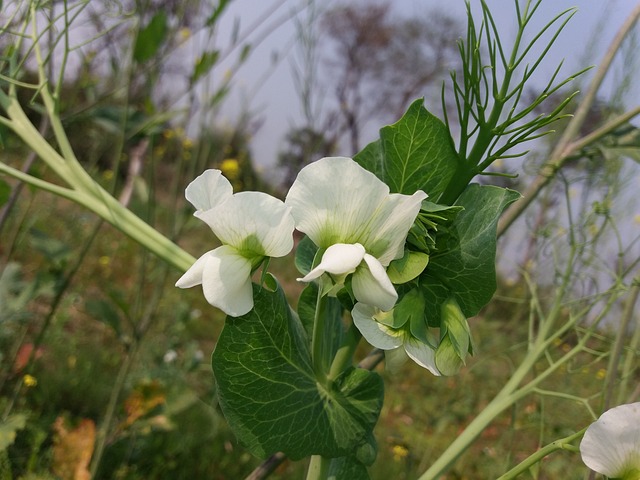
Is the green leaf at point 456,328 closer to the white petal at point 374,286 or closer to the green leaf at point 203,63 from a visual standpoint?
the white petal at point 374,286

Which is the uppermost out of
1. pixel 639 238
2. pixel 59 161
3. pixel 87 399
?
pixel 59 161

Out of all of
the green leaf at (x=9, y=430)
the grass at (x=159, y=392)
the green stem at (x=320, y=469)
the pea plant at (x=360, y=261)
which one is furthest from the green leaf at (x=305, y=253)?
the green leaf at (x=9, y=430)

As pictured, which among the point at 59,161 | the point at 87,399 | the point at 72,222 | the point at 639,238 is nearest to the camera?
the point at 59,161

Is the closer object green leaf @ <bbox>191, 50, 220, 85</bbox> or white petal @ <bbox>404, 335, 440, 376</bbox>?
white petal @ <bbox>404, 335, 440, 376</bbox>

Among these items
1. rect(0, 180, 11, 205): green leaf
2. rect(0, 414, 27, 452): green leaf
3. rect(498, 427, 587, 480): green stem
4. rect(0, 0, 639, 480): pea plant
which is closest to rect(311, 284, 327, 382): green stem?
rect(0, 0, 639, 480): pea plant

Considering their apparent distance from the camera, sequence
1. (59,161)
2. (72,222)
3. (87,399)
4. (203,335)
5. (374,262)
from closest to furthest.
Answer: (374,262) < (59,161) < (87,399) < (203,335) < (72,222)

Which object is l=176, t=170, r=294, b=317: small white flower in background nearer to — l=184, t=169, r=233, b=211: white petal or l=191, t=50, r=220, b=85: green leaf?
l=184, t=169, r=233, b=211: white petal

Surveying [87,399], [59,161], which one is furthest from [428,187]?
[87,399]

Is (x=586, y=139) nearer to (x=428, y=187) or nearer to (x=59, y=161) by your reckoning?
(x=428, y=187)
